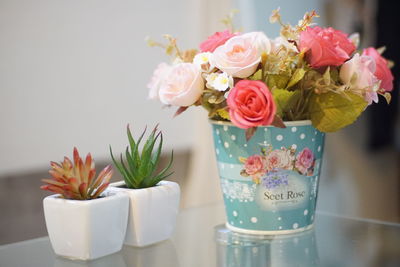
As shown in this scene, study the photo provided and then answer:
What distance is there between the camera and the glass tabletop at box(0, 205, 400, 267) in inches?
38.1

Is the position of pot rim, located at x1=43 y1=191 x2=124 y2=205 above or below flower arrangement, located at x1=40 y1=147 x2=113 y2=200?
below

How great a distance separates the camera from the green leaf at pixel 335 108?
1.06 m

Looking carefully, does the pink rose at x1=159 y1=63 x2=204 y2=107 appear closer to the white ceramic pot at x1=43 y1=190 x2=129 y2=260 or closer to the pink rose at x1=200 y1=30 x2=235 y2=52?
the pink rose at x1=200 y1=30 x2=235 y2=52

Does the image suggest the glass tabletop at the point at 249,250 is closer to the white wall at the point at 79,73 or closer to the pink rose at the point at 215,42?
the pink rose at the point at 215,42

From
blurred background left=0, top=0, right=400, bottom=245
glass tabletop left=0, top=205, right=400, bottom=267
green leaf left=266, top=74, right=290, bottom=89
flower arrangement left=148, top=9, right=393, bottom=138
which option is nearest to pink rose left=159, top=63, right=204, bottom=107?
flower arrangement left=148, top=9, right=393, bottom=138

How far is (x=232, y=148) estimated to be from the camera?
1114 mm

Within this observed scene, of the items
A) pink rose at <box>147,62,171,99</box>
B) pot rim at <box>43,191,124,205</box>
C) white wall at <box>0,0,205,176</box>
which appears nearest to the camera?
pot rim at <box>43,191,124,205</box>

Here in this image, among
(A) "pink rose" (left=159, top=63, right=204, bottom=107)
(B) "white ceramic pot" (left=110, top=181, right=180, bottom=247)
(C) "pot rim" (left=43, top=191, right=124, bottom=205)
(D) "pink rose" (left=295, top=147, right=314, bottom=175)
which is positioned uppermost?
(A) "pink rose" (left=159, top=63, right=204, bottom=107)

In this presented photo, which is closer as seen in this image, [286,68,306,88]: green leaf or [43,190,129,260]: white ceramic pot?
[43,190,129,260]: white ceramic pot

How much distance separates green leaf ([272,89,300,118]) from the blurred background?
1493 mm

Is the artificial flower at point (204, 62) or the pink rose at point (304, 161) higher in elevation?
the artificial flower at point (204, 62)

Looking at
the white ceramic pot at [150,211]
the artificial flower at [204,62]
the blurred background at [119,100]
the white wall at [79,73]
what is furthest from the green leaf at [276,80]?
the white wall at [79,73]

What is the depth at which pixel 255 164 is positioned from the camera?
3.56 feet

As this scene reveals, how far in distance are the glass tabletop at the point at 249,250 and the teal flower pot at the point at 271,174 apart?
3 centimetres
